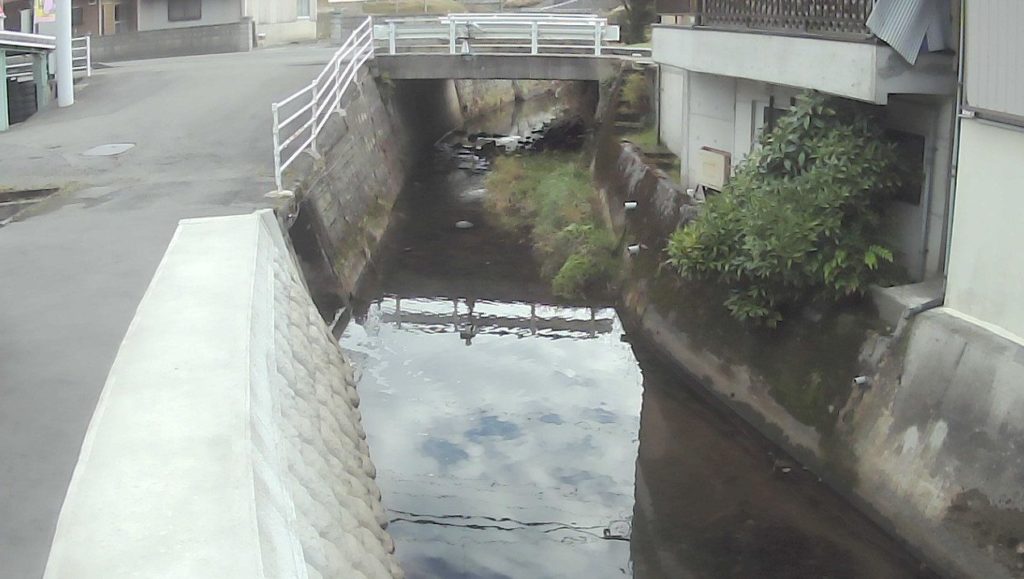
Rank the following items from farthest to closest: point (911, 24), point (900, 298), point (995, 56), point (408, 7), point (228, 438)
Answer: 1. point (408, 7)
2. point (900, 298)
3. point (911, 24)
4. point (995, 56)
5. point (228, 438)

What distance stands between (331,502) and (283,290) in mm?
4090

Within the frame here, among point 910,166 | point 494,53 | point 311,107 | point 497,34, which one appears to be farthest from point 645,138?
point 910,166

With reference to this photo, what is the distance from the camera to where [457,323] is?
53.0ft

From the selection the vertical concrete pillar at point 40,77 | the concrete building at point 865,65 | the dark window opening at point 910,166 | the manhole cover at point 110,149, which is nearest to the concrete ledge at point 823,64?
the concrete building at point 865,65

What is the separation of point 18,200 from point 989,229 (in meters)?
12.0

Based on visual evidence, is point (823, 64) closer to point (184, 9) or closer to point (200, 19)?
point (200, 19)

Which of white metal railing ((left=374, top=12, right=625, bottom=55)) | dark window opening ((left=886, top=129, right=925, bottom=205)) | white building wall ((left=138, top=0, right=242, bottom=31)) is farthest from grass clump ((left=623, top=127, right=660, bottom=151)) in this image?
white building wall ((left=138, top=0, right=242, bottom=31))

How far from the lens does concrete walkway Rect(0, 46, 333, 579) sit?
23.5 ft

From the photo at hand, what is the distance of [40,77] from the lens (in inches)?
870

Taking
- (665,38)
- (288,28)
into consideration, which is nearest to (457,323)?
(665,38)

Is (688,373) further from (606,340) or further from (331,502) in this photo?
(331,502)

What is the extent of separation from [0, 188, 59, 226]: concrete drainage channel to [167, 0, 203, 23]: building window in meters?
23.6

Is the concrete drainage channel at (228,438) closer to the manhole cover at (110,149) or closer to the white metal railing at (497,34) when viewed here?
the manhole cover at (110,149)

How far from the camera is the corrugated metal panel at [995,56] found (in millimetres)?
8930
